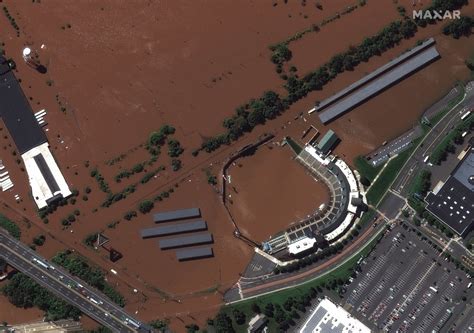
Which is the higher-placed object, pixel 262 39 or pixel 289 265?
pixel 262 39

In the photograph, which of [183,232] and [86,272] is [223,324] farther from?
[86,272]

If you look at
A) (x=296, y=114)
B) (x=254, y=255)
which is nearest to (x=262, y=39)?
(x=296, y=114)

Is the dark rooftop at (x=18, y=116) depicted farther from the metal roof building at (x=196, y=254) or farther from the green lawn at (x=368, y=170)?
the green lawn at (x=368, y=170)

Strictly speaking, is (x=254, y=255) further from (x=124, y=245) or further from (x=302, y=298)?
(x=124, y=245)

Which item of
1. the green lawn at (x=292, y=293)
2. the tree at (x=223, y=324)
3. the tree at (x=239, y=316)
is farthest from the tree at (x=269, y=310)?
the tree at (x=223, y=324)

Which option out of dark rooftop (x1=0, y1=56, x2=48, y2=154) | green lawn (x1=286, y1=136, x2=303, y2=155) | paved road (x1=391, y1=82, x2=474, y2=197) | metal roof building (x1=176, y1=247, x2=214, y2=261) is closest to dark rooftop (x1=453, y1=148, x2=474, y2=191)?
paved road (x1=391, y1=82, x2=474, y2=197)

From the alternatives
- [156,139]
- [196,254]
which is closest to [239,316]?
[196,254]
